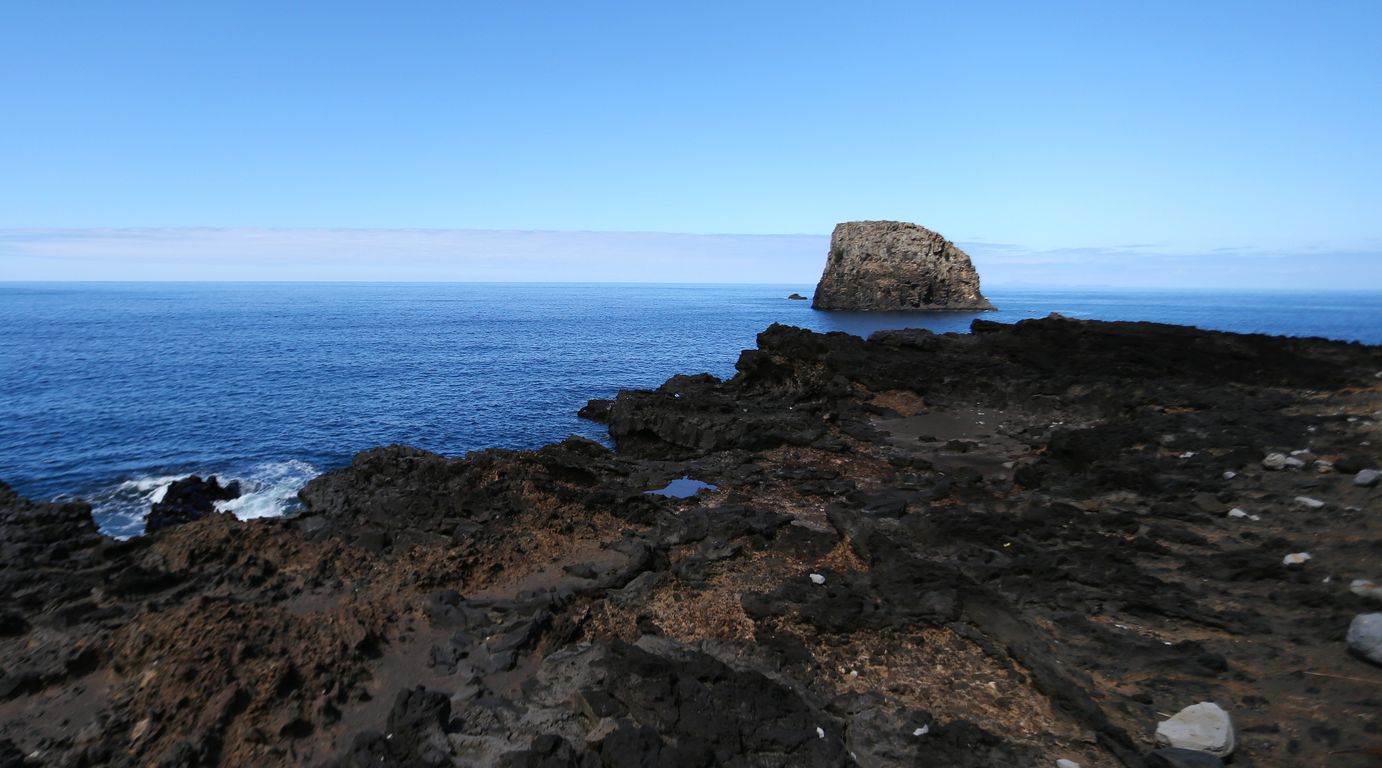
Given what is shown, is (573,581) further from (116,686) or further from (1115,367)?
(1115,367)

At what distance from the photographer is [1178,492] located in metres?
16.3

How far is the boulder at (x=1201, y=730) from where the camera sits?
768cm

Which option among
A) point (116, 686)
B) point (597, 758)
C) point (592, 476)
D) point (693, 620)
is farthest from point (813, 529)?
point (116, 686)

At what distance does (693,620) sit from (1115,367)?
26.8m

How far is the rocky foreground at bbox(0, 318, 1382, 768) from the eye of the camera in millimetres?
8570

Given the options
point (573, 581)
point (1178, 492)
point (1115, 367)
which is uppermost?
point (1115, 367)

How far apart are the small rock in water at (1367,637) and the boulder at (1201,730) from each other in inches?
97.1

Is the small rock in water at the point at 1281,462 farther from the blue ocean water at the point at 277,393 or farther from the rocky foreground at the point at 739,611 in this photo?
the blue ocean water at the point at 277,393

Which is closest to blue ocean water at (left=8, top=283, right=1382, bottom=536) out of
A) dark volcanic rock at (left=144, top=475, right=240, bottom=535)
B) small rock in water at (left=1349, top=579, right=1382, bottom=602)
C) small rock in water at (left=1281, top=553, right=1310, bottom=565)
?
dark volcanic rock at (left=144, top=475, right=240, bottom=535)

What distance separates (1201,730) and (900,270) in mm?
116827

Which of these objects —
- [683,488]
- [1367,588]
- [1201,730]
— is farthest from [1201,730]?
[683,488]

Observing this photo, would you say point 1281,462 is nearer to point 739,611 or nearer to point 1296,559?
point 1296,559

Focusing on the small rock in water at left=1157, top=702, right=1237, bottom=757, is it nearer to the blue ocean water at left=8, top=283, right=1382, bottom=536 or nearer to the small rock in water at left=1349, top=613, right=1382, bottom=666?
the small rock in water at left=1349, top=613, right=1382, bottom=666

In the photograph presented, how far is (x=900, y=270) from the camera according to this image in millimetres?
117875
